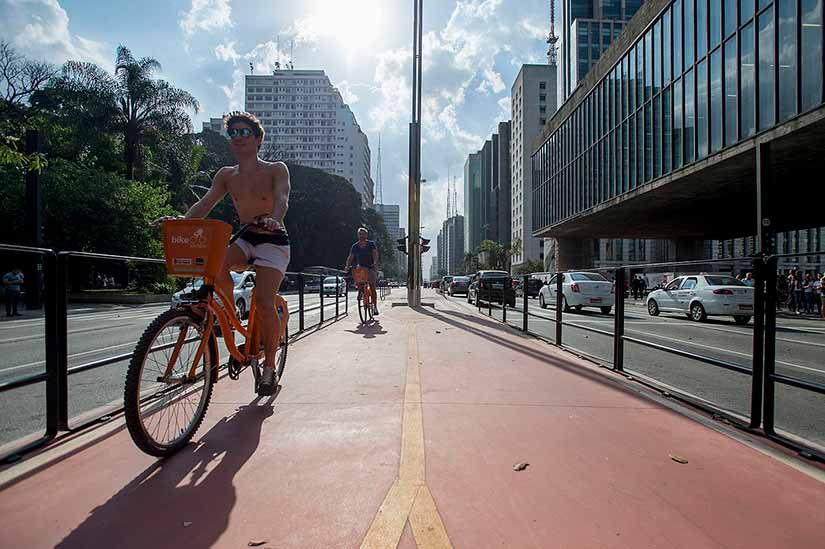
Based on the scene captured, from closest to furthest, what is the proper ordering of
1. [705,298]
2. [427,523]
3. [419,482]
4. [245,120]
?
[427,523], [419,482], [245,120], [705,298]

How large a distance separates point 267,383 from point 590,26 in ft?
325

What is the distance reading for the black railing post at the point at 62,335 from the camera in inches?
116

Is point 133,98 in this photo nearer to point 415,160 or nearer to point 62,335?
point 415,160

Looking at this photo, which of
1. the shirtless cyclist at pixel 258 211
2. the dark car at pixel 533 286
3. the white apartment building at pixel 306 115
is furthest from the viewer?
the white apartment building at pixel 306 115

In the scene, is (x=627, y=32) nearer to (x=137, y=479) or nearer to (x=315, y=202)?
(x=137, y=479)

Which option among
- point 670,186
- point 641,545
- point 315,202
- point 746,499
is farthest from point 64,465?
point 315,202

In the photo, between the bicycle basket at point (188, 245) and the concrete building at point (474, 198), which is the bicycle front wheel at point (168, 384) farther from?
the concrete building at point (474, 198)

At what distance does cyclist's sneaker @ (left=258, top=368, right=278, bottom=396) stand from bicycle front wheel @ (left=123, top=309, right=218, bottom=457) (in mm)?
441

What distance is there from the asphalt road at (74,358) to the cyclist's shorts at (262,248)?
85 cm

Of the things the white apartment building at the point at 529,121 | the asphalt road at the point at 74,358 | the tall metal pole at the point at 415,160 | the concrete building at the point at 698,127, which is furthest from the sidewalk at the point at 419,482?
the white apartment building at the point at 529,121

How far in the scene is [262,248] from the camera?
3434 millimetres

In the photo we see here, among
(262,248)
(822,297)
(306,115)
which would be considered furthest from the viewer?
(306,115)

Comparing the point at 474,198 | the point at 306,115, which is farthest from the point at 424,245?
the point at 474,198

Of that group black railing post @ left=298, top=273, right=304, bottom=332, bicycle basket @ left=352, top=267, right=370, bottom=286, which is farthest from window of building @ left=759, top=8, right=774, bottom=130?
black railing post @ left=298, top=273, right=304, bottom=332
